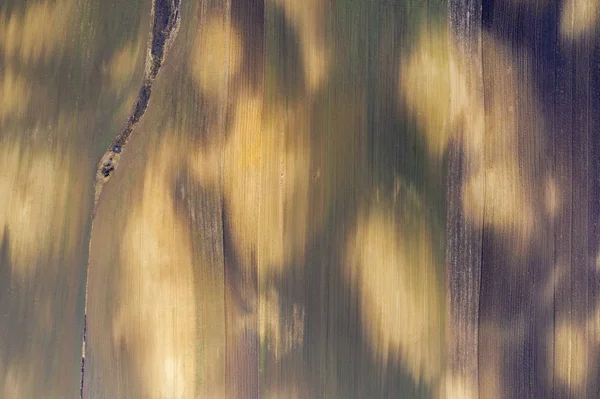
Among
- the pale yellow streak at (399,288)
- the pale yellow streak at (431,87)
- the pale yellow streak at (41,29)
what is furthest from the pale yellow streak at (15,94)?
the pale yellow streak at (431,87)

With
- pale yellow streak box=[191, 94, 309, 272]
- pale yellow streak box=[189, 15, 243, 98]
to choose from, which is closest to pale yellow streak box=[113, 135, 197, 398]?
pale yellow streak box=[191, 94, 309, 272]

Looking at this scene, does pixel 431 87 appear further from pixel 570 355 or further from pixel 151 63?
pixel 570 355

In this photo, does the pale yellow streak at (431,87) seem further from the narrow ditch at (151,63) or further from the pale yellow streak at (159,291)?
the pale yellow streak at (159,291)

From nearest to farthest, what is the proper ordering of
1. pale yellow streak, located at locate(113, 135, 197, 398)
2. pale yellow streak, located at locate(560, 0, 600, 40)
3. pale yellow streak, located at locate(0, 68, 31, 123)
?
→ pale yellow streak, located at locate(113, 135, 197, 398), pale yellow streak, located at locate(0, 68, 31, 123), pale yellow streak, located at locate(560, 0, 600, 40)

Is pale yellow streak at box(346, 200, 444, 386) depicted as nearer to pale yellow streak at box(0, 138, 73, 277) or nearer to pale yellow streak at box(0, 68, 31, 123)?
pale yellow streak at box(0, 138, 73, 277)

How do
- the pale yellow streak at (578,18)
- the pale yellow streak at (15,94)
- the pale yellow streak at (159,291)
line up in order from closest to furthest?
1. the pale yellow streak at (159,291)
2. the pale yellow streak at (15,94)
3. the pale yellow streak at (578,18)

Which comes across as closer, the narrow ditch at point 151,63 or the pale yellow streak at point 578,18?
the narrow ditch at point 151,63

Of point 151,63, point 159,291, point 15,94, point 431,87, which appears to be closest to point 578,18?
point 431,87
